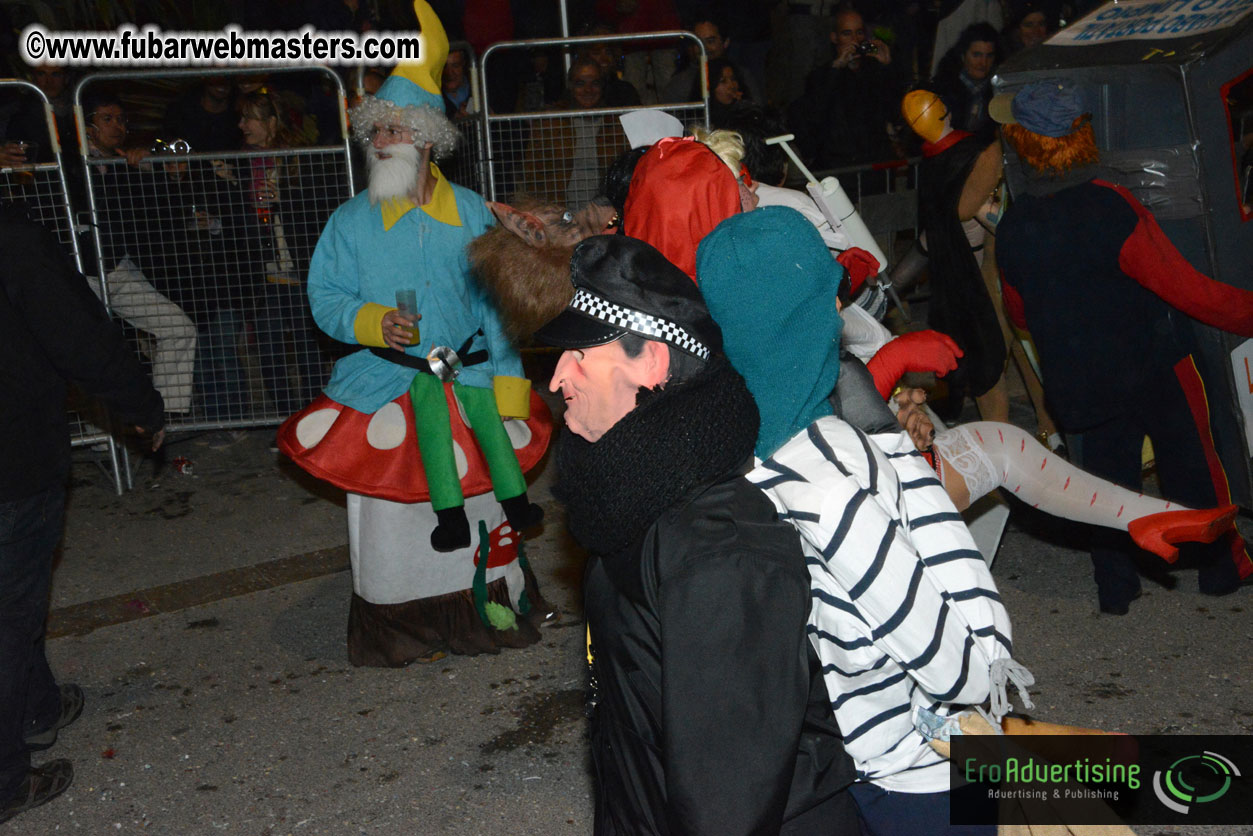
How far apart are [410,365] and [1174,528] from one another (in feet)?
8.50

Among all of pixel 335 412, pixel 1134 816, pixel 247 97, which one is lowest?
pixel 1134 816

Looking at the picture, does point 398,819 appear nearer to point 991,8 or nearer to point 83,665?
point 83,665

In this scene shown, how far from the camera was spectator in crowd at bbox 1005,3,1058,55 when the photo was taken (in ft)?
29.9

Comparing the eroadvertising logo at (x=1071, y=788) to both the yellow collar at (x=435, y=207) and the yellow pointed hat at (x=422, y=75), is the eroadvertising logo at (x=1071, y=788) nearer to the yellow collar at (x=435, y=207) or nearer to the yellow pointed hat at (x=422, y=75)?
the yellow collar at (x=435, y=207)

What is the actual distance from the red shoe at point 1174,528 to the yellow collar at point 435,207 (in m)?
2.56

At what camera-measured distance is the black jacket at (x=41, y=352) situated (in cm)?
337

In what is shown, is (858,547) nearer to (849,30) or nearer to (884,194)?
(884,194)

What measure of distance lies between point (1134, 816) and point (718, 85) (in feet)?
22.7

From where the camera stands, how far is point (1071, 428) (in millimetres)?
4465

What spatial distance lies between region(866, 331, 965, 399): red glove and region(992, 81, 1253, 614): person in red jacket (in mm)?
1384

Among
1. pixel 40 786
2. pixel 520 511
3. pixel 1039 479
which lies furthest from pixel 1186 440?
pixel 40 786

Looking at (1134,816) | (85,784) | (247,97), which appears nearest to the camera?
(1134,816)

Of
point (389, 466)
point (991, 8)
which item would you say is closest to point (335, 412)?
point (389, 466)

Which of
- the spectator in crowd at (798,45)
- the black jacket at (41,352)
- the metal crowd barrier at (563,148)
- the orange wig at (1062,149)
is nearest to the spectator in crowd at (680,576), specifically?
the black jacket at (41,352)
